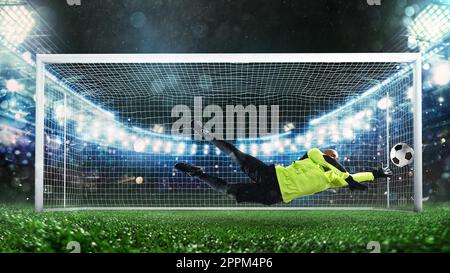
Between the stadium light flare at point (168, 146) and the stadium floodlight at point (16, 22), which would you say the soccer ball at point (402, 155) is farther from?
the stadium floodlight at point (16, 22)

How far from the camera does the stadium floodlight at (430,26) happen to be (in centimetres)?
1025

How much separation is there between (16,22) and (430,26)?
10836 mm

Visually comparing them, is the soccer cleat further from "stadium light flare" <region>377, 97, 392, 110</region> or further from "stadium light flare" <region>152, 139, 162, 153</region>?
"stadium light flare" <region>377, 97, 392, 110</region>

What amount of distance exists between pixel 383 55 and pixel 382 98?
2.31 metres

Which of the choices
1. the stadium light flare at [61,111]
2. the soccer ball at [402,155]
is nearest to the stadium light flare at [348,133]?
the soccer ball at [402,155]

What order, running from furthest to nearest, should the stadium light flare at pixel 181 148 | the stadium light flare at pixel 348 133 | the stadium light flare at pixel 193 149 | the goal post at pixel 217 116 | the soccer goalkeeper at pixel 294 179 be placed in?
the stadium light flare at pixel 193 149 → the stadium light flare at pixel 181 148 → the stadium light flare at pixel 348 133 → the goal post at pixel 217 116 → the soccer goalkeeper at pixel 294 179

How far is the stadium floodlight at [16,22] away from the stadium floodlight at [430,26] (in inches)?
393

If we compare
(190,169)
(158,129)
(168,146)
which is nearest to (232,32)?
(158,129)

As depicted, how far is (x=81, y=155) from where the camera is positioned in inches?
394

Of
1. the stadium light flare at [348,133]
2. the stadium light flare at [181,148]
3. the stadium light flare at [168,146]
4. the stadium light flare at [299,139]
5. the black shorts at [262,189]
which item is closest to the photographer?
the black shorts at [262,189]

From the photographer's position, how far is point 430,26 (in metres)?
10.7

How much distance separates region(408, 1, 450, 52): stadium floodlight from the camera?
1025cm

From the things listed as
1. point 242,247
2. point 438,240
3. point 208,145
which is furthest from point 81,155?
point 438,240

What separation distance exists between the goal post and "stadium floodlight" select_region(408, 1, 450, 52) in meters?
2.71
